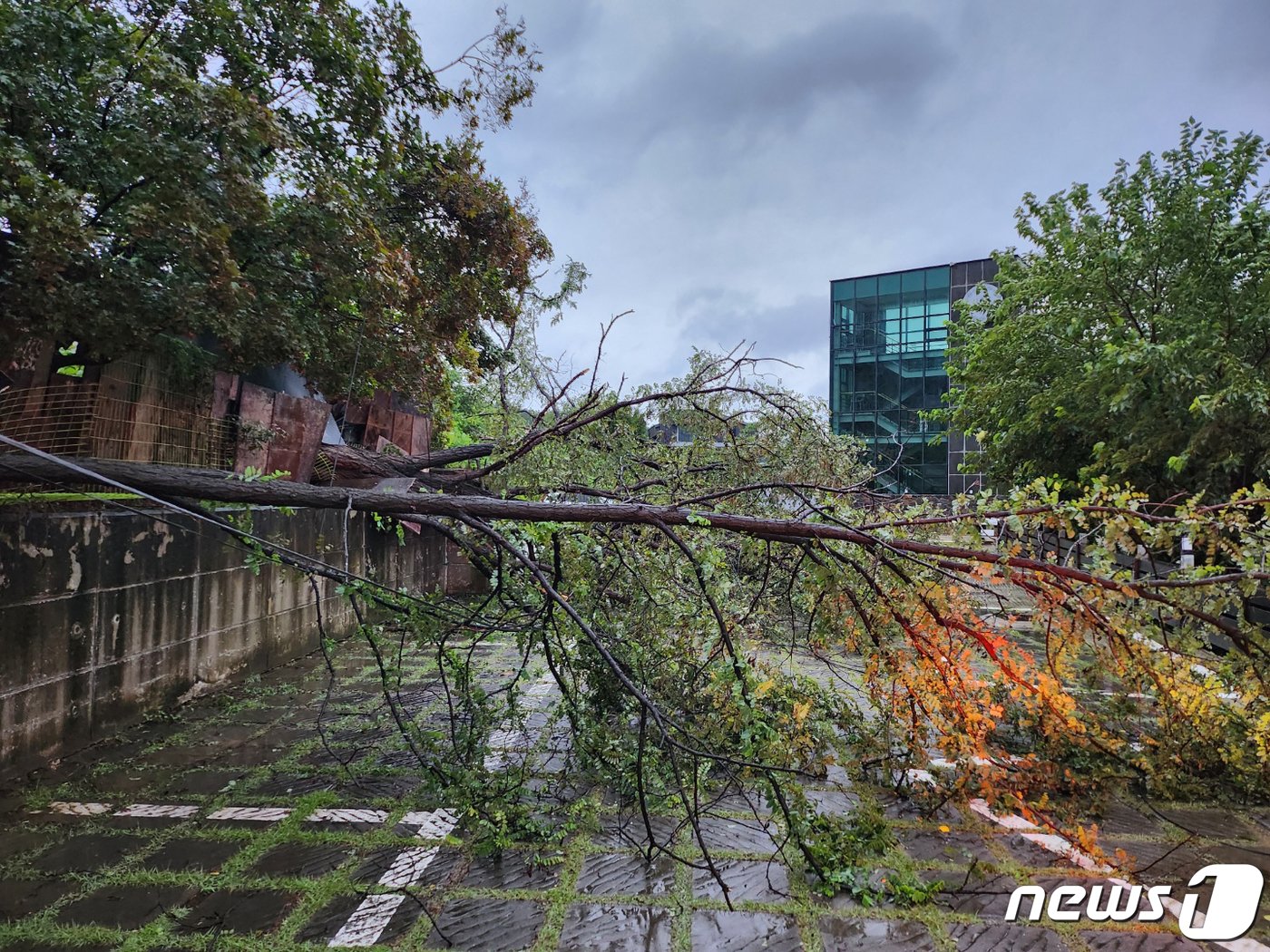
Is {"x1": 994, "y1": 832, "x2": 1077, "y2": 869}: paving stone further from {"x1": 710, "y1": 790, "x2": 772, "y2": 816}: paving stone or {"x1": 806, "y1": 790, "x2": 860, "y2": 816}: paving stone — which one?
{"x1": 710, "y1": 790, "x2": 772, "y2": 816}: paving stone

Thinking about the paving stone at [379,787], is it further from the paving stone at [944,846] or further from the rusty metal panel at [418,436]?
the rusty metal panel at [418,436]

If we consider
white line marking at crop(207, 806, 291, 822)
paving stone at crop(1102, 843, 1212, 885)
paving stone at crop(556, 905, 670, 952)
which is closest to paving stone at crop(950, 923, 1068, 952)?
paving stone at crop(556, 905, 670, 952)

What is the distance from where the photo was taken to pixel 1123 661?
8.21 feet

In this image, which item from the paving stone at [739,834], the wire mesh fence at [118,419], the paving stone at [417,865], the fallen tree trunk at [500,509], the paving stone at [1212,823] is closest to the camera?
the fallen tree trunk at [500,509]

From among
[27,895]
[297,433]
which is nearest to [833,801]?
[27,895]

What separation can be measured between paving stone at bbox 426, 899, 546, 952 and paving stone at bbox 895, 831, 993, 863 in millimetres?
1903

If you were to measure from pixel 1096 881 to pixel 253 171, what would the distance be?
6.87 metres

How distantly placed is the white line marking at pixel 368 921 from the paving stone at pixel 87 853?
139 centimetres

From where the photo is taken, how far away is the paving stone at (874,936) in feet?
8.49

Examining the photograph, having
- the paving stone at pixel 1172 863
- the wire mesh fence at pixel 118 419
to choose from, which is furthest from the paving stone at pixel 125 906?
the paving stone at pixel 1172 863

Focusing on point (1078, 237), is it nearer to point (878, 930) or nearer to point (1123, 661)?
point (1123, 661)

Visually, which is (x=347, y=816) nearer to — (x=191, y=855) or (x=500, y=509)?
(x=191, y=855)

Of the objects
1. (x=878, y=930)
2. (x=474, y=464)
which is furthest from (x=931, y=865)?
(x=474, y=464)

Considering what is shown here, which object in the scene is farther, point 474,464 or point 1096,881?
point 474,464
